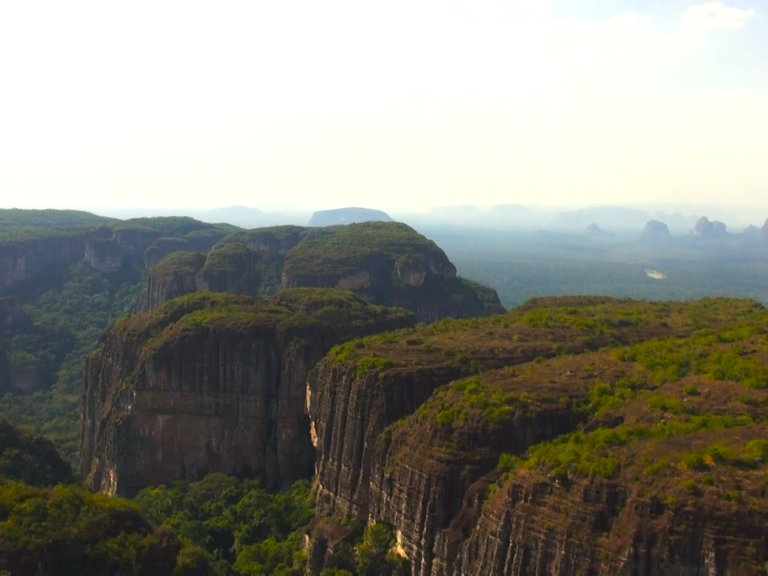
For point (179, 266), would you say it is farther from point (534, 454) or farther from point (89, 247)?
point (534, 454)

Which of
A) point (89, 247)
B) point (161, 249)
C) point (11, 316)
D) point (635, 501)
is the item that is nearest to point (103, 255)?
point (89, 247)

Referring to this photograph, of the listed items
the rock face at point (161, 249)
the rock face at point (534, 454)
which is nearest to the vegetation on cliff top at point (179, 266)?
the rock face at point (161, 249)

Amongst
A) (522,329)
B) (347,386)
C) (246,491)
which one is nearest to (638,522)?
(347,386)

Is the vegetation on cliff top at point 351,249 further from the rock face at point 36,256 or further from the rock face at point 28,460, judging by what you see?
the rock face at point 28,460

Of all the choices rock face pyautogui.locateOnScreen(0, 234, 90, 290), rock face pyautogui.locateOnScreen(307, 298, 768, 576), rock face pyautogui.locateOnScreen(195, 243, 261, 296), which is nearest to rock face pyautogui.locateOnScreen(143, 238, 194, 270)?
rock face pyautogui.locateOnScreen(0, 234, 90, 290)

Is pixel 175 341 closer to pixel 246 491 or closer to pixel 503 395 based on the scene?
pixel 246 491

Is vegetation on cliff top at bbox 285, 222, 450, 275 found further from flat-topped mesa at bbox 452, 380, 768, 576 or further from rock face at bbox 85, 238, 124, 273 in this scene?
flat-topped mesa at bbox 452, 380, 768, 576
